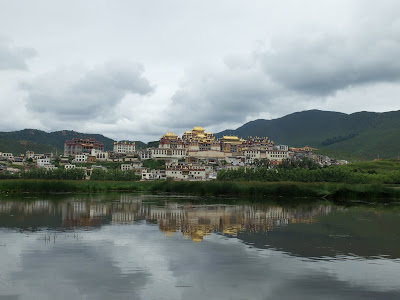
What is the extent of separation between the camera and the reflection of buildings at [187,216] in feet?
111

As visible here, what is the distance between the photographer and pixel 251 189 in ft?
235

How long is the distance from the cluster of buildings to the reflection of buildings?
81.2 metres

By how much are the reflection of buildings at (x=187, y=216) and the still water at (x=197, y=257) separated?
169mm

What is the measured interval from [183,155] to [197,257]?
14028cm

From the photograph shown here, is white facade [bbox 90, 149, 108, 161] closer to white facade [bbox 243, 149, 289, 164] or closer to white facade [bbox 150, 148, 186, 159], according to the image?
white facade [bbox 150, 148, 186, 159]

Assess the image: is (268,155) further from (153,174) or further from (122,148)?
(122,148)

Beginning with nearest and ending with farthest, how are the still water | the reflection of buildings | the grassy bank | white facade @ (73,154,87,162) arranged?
the still water < the reflection of buildings < the grassy bank < white facade @ (73,154,87,162)

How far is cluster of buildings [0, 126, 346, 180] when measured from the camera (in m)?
142

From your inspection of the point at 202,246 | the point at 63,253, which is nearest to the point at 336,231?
the point at 202,246

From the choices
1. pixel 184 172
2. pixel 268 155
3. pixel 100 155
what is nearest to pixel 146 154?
pixel 100 155

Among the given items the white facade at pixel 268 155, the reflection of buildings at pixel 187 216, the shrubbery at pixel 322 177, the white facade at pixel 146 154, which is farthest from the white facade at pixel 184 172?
the reflection of buildings at pixel 187 216

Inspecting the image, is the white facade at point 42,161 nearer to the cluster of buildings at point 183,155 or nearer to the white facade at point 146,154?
the cluster of buildings at point 183,155

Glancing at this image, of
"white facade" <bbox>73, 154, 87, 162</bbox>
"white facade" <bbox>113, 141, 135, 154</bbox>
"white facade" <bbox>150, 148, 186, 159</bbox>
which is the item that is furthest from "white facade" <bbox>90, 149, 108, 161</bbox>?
"white facade" <bbox>150, 148, 186, 159</bbox>

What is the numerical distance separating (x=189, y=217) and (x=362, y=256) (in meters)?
20.1
